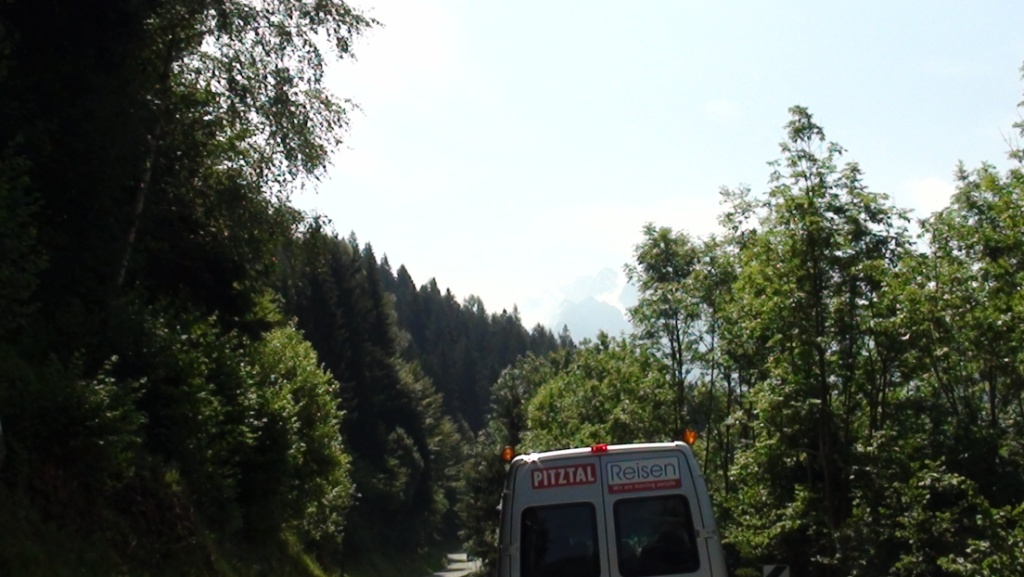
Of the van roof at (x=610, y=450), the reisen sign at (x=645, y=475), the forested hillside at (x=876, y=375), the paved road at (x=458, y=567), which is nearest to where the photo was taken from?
the reisen sign at (x=645, y=475)

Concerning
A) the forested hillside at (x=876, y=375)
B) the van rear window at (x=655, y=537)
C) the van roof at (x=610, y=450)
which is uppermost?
the forested hillside at (x=876, y=375)

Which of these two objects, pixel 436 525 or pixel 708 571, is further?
pixel 436 525

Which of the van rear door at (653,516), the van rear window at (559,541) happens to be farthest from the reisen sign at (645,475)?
the van rear window at (559,541)

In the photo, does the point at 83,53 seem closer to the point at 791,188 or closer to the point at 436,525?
the point at 791,188

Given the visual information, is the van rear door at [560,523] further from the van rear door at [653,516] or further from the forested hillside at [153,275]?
the forested hillside at [153,275]

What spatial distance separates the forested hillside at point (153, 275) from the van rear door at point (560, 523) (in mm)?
5866

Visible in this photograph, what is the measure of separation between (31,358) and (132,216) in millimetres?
4749

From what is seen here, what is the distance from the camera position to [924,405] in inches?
834

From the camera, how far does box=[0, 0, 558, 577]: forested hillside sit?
14.9m

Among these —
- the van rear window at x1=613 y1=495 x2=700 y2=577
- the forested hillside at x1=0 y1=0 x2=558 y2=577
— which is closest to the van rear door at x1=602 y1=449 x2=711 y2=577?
the van rear window at x1=613 y1=495 x2=700 y2=577

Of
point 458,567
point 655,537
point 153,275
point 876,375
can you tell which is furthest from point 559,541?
point 458,567

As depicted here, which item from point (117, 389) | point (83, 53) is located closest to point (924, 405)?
point (117, 389)

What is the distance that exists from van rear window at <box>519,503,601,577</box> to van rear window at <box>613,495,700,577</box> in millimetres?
243

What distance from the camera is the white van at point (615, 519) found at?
9875mm
